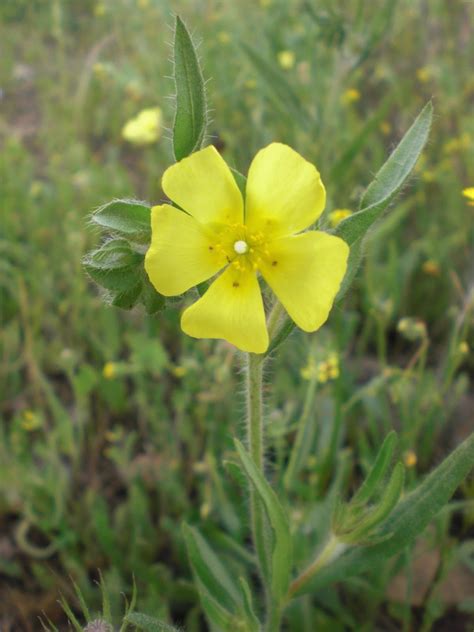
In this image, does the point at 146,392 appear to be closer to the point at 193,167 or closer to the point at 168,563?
the point at 168,563

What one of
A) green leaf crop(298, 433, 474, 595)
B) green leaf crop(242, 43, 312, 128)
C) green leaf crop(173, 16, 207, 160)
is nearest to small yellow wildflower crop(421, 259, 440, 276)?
green leaf crop(242, 43, 312, 128)

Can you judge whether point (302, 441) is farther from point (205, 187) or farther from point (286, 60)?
point (286, 60)

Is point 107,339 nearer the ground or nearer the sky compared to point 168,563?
nearer the sky

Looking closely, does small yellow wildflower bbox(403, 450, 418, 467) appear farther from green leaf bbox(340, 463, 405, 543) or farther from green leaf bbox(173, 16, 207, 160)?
green leaf bbox(173, 16, 207, 160)

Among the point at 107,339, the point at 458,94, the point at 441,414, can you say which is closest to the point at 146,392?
the point at 107,339

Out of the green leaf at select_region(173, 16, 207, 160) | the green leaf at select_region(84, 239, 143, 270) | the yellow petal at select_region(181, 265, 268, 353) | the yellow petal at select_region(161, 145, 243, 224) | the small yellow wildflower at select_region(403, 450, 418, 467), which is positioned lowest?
the small yellow wildflower at select_region(403, 450, 418, 467)

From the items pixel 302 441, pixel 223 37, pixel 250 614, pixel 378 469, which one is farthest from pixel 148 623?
pixel 223 37

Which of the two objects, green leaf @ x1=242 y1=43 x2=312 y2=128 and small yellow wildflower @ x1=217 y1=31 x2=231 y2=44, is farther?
small yellow wildflower @ x1=217 y1=31 x2=231 y2=44
